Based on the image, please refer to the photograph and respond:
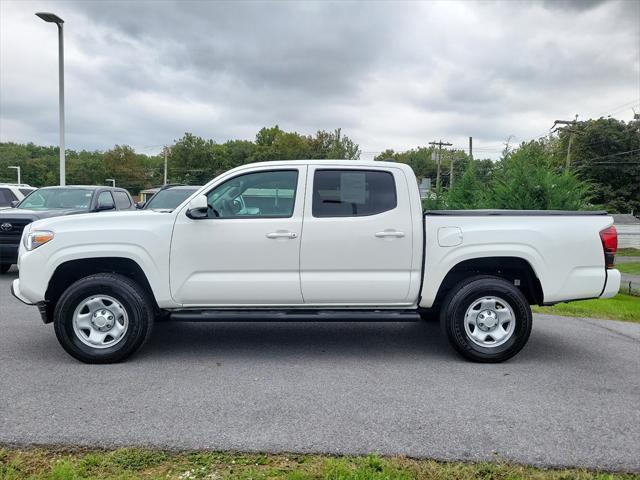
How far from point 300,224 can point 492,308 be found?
2.05 metres

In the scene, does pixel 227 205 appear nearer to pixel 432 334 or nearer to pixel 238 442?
pixel 238 442

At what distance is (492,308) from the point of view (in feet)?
16.9

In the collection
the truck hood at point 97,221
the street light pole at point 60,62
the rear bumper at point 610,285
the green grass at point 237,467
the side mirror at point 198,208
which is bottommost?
the green grass at point 237,467

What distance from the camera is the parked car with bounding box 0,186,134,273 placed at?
9.79 m

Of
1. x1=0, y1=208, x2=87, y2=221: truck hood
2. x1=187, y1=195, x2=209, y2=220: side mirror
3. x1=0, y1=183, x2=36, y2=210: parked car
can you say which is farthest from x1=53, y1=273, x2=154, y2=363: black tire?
x1=0, y1=183, x2=36, y2=210: parked car

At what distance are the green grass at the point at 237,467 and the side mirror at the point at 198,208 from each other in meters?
2.27

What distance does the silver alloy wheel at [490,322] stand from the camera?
5141mm

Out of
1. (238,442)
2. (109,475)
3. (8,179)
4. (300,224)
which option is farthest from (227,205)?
(8,179)

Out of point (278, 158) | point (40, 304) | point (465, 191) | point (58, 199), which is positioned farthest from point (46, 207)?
point (278, 158)

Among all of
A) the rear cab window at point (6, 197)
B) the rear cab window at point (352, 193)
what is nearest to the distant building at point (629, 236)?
the rear cab window at point (6, 197)

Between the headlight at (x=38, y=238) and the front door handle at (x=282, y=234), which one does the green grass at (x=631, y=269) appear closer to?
the front door handle at (x=282, y=234)

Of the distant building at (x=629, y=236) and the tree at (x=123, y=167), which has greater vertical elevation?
the tree at (x=123, y=167)

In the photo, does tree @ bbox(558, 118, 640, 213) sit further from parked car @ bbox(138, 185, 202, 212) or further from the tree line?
parked car @ bbox(138, 185, 202, 212)

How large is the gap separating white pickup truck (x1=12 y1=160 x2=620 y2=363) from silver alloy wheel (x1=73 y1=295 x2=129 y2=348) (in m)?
0.01
